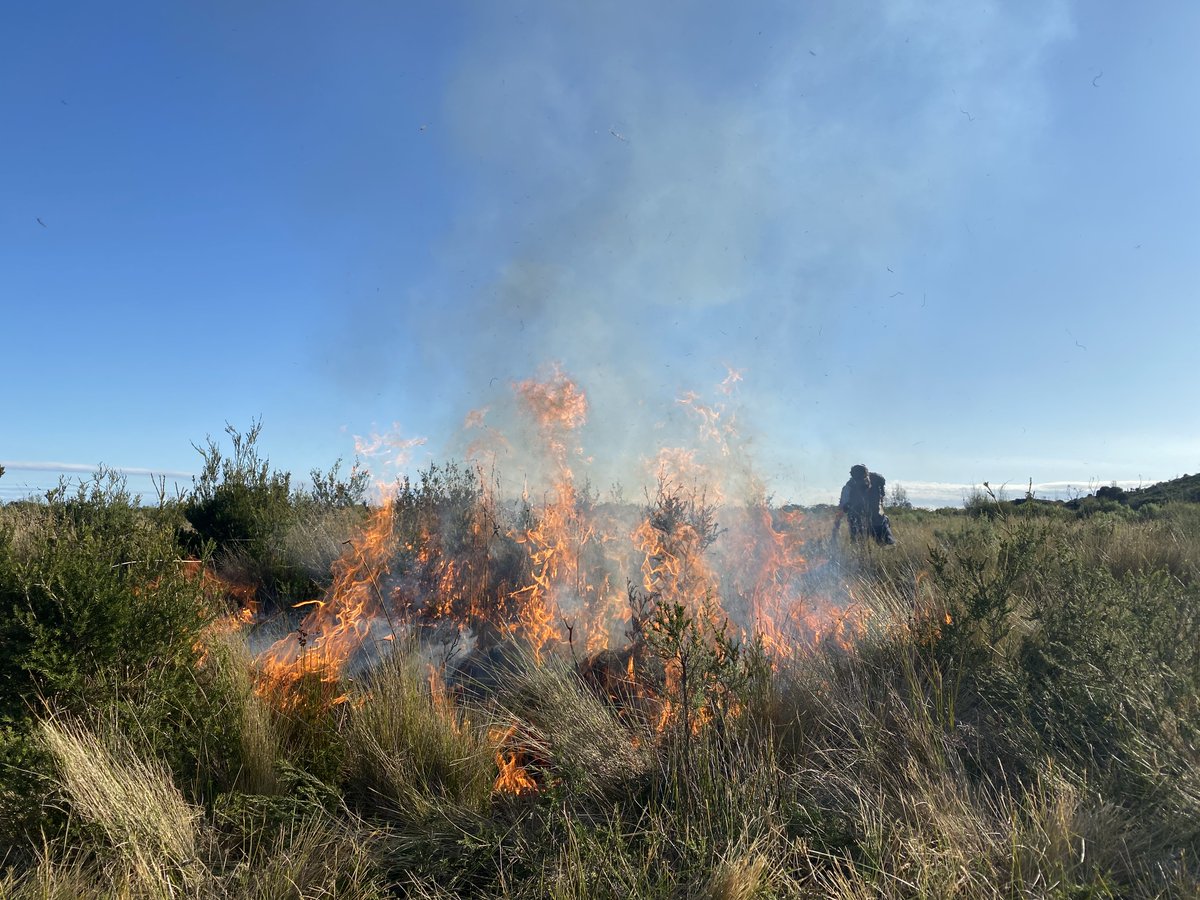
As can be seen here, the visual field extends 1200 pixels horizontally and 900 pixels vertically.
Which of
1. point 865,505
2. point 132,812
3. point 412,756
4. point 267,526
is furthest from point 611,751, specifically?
point 865,505

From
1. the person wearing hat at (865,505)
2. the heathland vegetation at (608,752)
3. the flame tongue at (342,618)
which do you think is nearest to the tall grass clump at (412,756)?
the heathland vegetation at (608,752)

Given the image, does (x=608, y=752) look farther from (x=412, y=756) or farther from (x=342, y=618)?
(x=342, y=618)

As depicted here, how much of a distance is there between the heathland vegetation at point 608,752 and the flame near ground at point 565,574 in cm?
16

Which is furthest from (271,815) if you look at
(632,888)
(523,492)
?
(523,492)

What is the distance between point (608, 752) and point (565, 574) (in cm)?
306

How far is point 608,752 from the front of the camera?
3561 millimetres

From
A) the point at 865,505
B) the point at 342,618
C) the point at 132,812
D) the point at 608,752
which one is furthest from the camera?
the point at 865,505

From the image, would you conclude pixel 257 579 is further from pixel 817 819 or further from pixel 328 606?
→ pixel 817 819

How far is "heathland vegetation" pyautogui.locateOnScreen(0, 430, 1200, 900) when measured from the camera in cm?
267

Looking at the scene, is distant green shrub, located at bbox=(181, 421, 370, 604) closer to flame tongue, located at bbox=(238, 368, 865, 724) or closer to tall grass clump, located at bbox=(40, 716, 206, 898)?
flame tongue, located at bbox=(238, 368, 865, 724)

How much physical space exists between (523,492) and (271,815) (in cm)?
512

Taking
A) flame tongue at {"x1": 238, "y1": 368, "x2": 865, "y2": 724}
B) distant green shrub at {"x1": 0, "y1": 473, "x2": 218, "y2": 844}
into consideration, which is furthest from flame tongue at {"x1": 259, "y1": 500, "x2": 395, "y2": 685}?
distant green shrub at {"x1": 0, "y1": 473, "x2": 218, "y2": 844}

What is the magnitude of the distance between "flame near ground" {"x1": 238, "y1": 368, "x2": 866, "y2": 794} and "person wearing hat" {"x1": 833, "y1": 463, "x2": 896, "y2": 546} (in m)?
6.07

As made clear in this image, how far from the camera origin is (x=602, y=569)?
6.79 m
